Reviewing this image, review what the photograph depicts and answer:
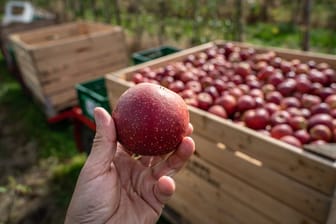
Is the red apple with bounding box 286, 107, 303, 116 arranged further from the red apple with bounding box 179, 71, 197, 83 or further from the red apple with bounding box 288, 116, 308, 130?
the red apple with bounding box 179, 71, 197, 83

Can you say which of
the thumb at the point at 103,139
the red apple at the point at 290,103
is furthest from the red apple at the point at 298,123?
the thumb at the point at 103,139

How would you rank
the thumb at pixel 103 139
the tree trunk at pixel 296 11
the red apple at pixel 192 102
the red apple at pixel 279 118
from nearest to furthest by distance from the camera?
the thumb at pixel 103 139 < the red apple at pixel 279 118 < the red apple at pixel 192 102 < the tree trunk at pixel 296 11

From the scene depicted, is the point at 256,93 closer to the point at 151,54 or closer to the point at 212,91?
the point at 212,91

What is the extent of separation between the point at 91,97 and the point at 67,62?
1.49 m

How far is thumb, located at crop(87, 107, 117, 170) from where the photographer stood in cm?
125

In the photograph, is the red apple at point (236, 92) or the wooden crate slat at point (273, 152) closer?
the wooden crate slat at point (273, 152)

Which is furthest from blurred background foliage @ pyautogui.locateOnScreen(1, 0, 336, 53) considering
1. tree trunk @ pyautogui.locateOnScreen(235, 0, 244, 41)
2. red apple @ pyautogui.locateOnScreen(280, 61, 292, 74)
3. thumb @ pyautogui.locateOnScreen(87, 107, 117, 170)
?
thumb @ pyautogui.locateOnScreen(87, 107, 117, 170)

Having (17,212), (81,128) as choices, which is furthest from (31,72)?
(17,212)

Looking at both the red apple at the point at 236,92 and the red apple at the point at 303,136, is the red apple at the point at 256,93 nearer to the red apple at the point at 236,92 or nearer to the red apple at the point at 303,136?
the red apple at the point at 236,92

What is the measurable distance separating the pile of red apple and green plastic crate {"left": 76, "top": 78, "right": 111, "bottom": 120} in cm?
45

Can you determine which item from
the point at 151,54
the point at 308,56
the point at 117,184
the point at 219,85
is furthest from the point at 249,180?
the point at 151,54

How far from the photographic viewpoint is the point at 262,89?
2338mm

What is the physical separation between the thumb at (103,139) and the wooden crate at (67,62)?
315cm

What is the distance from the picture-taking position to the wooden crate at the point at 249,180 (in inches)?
56.5
